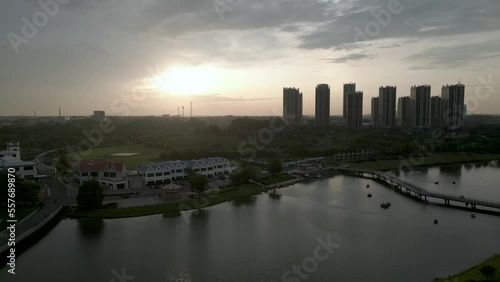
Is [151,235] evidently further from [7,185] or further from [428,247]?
[428,247]

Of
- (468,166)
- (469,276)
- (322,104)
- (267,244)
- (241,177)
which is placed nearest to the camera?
(469,276)

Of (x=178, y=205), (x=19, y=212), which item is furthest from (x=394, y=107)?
(x=19, y=212)

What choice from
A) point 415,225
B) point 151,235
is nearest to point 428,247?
point 415,225

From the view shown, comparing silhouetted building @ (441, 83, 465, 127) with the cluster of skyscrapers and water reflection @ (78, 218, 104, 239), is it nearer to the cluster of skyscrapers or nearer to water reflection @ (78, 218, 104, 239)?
the cluster of skyscrapers

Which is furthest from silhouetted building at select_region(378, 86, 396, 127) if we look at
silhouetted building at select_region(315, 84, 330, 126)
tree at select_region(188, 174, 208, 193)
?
tree at select_region(188, 174, 208, 193)

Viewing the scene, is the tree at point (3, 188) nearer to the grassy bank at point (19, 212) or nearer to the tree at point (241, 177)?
the grassy bank at point (19, 212)

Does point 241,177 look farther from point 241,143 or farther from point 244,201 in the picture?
point 241,143

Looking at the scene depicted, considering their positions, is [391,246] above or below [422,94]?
below
